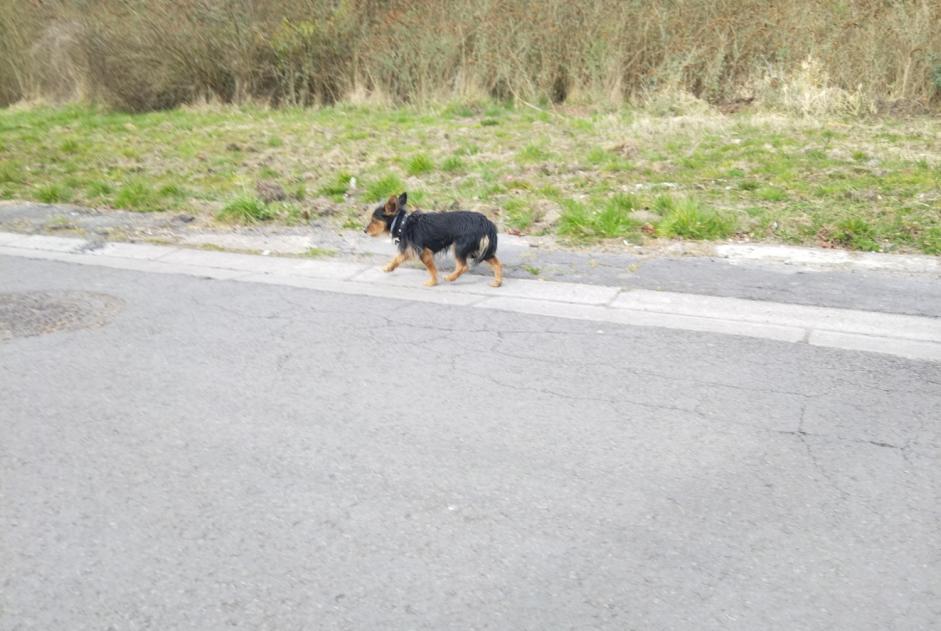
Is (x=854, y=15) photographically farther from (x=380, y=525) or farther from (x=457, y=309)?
(x=380, y=525)

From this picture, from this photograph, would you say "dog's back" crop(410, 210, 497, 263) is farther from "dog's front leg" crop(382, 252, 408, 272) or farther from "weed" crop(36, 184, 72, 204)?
"weed" crop(36, 184, 72, 204)

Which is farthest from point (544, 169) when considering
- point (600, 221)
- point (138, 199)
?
point (138, 199)

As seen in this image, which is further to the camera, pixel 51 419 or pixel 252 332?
pixel 252 332

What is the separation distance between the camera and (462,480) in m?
4.27

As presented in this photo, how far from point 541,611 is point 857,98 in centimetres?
1193

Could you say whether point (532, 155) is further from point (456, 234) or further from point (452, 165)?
point (456, 234)

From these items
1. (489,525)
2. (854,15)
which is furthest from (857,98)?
(489,525)

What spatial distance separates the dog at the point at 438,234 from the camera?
7.22m

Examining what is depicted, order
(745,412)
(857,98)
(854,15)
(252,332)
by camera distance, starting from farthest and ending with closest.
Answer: (854,15), (857,98), (252,332), (745,412)

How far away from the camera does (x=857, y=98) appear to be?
1311 cm

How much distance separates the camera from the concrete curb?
598cm

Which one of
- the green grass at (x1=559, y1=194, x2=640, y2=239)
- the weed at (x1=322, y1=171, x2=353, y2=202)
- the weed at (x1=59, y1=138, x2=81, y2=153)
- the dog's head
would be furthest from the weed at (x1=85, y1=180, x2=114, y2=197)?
the green grass at (x1=559, y1=194, x2=640, y2=239)

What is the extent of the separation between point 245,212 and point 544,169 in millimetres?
3566

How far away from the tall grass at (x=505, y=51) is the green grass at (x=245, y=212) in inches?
280
